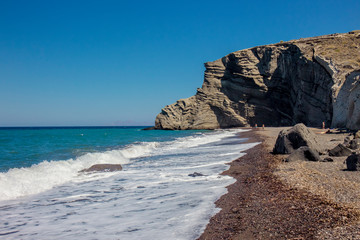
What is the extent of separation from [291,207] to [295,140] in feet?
25.9

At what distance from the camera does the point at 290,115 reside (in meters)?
62.3

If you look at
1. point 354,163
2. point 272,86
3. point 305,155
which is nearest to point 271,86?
point 272,86

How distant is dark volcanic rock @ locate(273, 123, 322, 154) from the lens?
11.5 metres

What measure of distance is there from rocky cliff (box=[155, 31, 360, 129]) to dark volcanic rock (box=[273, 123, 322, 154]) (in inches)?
1109

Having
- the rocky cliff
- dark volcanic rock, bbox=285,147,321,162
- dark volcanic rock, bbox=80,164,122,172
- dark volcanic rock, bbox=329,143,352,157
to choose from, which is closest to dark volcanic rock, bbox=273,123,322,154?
dark volcanic rock, bbox=329,143,352,157

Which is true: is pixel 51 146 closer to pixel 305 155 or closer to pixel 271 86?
pixel 305 155

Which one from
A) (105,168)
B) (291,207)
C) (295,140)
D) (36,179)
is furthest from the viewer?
(295,140)

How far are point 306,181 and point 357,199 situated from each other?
65.1 inches

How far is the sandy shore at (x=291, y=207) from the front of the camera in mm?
3727

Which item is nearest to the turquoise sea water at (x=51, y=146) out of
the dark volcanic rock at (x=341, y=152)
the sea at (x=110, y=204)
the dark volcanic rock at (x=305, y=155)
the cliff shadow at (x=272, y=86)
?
the sea at (x=110, y=204)

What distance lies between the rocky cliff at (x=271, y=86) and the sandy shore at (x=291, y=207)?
3395cm

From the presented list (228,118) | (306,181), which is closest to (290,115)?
(228,118)

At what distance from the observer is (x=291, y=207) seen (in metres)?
4.69

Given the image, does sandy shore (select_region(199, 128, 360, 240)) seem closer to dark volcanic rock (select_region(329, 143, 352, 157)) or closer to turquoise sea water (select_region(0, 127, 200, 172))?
dark volcanic rock (select_region(329, 143, 352, 157))
